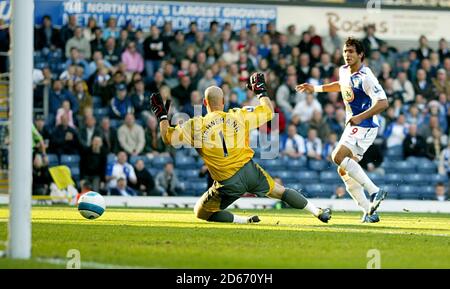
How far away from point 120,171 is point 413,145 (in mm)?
7060

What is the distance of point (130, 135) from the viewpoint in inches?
857

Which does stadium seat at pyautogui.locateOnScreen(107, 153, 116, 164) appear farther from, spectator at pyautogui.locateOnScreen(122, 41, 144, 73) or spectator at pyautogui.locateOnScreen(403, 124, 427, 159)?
spectator at pyautogui.locateOnScreen(403, 124, 427, 159)

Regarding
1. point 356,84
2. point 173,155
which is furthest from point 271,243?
point 173,155

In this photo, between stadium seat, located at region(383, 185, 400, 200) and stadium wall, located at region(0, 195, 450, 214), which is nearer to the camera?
stadium wall, located at region(0, 195, 450, 214)

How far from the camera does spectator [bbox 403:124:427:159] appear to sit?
23.4 m

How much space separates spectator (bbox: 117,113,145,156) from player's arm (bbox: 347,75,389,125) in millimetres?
8738

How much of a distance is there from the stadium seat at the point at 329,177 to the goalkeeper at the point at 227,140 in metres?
9.77

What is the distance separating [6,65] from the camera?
2275 centimetres

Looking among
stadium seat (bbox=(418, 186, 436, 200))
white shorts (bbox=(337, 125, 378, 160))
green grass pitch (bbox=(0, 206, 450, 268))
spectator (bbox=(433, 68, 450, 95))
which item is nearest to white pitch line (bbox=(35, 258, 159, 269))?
green grass pitch (bbox=(0, 206, 450, 268))

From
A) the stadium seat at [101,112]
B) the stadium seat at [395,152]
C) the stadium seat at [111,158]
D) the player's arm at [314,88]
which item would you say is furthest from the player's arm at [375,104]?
the stadium seat at [395,152]

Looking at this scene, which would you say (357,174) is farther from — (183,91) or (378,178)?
(183,91)

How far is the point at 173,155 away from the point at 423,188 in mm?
5938

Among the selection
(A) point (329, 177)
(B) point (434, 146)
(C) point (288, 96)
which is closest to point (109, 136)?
(C) point (288, 96)

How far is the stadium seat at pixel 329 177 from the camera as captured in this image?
22781 millimetres
